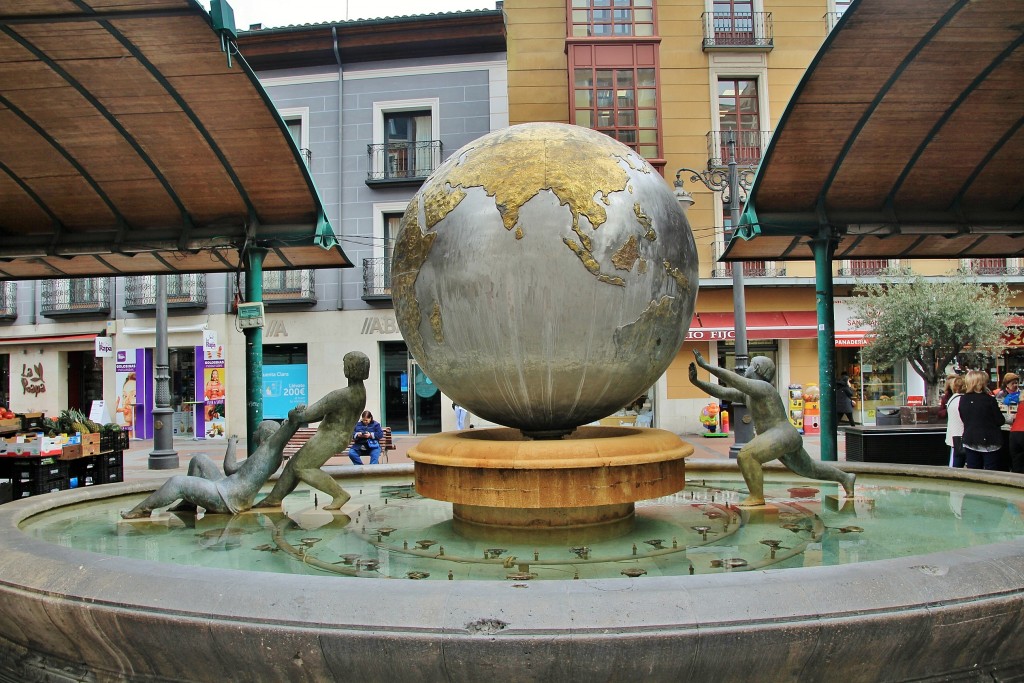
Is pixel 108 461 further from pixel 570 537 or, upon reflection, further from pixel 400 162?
pixel 400 162

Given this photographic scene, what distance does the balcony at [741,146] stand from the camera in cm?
2619

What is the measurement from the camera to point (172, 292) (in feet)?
90.0

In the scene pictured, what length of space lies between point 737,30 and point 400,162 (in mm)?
11885

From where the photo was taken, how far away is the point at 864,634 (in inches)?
124

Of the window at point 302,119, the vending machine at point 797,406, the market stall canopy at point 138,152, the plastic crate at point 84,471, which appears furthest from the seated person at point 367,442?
the window at point 302,119

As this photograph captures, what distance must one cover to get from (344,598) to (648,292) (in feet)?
9.44

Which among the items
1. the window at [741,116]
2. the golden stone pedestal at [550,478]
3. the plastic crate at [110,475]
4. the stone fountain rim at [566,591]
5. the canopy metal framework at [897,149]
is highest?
the window at [741,116]

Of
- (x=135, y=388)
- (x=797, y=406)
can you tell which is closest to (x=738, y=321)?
(x=797, y=406)

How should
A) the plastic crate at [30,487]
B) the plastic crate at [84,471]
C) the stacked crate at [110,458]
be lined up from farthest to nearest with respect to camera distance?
the stacked crate at [110,458] → the plastic crate at [84,471] → the plastic crate at [30,487]

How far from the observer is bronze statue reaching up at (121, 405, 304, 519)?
20.0 feet

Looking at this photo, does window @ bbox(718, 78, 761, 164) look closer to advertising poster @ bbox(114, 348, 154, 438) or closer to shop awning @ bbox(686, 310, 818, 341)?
shop awning @ bbox(686, 310, 818, 341)

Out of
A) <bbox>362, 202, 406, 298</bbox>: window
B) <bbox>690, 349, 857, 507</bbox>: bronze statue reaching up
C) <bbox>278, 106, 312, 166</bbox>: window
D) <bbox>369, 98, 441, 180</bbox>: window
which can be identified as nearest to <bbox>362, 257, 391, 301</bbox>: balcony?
<bbox>362, 202, 406, 298</bbox>: window

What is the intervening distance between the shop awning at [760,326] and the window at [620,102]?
220 inches

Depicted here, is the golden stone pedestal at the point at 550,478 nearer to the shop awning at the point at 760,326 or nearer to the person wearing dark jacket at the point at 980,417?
the person wearing dark jacket at the point at 980,417
